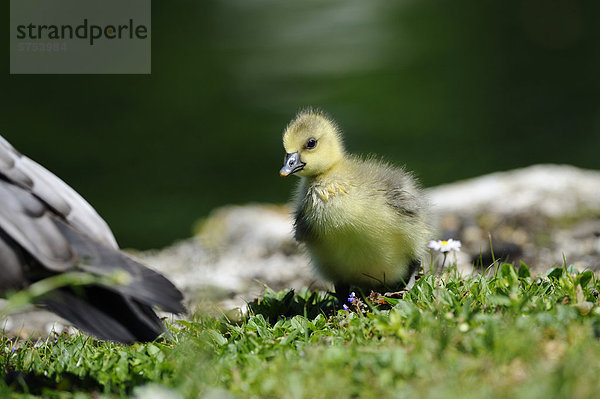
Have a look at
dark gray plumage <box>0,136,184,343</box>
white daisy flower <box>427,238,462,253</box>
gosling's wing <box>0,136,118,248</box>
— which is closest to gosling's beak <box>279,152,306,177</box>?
white daisy flower <box>427,238,462,253</box>

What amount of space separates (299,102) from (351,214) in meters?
11.7

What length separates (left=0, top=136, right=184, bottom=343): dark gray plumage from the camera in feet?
11.4

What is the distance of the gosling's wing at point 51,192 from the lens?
12.3ft

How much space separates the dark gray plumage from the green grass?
1.07ft

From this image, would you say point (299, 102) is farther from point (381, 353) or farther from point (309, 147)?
point (381, 353)

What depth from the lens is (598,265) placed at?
574 centimetres

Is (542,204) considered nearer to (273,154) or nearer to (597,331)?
(597,331)

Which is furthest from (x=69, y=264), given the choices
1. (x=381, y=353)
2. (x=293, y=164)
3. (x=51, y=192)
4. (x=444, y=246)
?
(x=444, y=246)

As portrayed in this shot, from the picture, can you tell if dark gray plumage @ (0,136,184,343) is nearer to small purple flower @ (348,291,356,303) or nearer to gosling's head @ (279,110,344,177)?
small purple flower @ (348,291,356,303)

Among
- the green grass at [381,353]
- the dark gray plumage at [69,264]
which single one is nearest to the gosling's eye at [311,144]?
the green grass at [381,353]

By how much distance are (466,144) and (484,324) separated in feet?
38.9

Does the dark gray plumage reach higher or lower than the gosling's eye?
lower

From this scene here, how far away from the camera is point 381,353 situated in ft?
11.4

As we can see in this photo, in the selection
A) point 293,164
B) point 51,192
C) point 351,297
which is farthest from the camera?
point 293,164
